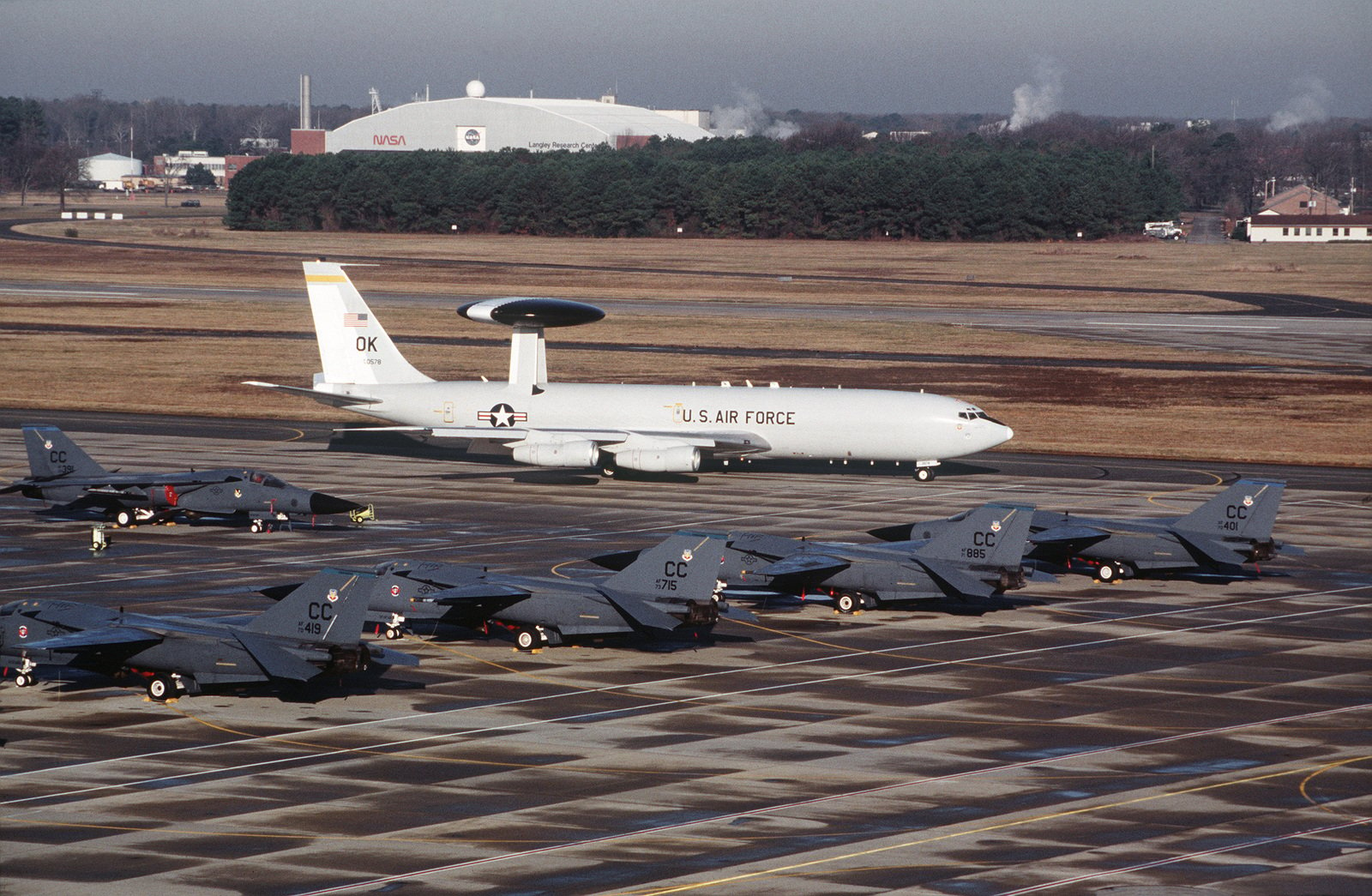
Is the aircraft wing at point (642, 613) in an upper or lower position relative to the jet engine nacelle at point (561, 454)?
lower

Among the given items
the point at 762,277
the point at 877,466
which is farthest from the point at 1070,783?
the point at 762,277

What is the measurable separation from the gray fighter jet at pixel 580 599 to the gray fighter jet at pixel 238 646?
573 centimetres

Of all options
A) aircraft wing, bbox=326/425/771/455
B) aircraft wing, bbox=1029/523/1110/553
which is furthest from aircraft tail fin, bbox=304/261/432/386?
aircraft wing, bbox=1029/523/1110/553

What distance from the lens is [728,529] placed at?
214 ft

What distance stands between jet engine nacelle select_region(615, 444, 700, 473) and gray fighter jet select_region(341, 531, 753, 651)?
90.3 ft

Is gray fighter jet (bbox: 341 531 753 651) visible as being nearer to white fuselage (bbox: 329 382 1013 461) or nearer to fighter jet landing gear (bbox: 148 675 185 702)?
fighter jet landing gear (bbox: 148 675 185 702)

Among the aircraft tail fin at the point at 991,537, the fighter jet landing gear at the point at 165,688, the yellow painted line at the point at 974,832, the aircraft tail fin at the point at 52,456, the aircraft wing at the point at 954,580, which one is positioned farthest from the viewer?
the aircraft tail fin at the point at 52,456

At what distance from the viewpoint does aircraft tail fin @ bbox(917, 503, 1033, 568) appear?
52406 millimetres

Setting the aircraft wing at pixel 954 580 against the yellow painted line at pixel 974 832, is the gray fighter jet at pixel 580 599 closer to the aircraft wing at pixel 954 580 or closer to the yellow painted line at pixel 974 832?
the aircraft wing at pixel 954 580

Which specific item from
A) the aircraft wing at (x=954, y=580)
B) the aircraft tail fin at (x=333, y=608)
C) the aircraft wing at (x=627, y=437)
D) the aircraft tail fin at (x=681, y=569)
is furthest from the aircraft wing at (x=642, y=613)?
the aircraft wing at (x=627, y=437)

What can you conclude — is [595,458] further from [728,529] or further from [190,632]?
[190,632]

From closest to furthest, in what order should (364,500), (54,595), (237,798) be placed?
(237,798)
(54,595)
(364,500)

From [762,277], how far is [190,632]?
155943 mm

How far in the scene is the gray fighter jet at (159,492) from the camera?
6359 centimetres
